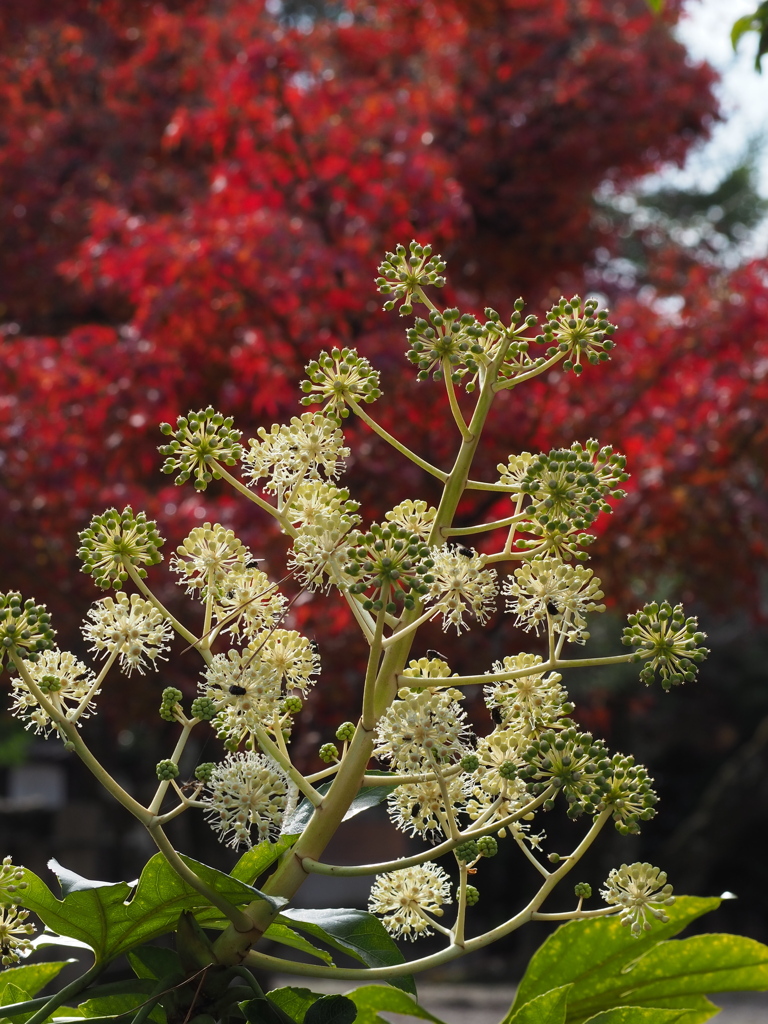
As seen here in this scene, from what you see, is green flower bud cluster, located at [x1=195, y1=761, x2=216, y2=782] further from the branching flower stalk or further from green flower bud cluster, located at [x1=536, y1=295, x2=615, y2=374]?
green flower bud cluster, located at [x1=536, y1=295, x2=615, y2=374]

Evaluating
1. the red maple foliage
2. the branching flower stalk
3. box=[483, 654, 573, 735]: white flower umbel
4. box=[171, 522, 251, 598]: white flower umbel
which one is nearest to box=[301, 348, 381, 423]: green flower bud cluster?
the branching flower stalk

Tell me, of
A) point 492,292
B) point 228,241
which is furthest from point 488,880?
point 228,241

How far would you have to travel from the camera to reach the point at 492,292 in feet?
15.6

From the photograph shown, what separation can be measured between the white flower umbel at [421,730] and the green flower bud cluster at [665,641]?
5.9 inches

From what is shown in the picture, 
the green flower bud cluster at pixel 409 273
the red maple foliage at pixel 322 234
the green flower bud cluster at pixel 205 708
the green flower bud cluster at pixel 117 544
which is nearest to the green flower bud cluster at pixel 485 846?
the green flower bud cluster at pixel 205 708

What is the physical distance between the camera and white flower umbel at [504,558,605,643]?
2.62 feet

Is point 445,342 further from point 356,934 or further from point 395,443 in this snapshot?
point 356,934

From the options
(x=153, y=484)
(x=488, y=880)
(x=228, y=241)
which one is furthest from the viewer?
(x=488, y=880)

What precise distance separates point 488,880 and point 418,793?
9.67m

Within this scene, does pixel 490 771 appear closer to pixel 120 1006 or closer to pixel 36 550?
pixel 120 1006

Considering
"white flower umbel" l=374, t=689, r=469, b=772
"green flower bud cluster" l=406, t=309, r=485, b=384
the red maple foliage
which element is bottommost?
"white flower umbel" l=374, t=689, r=469, b=772

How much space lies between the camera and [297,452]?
2.80ft

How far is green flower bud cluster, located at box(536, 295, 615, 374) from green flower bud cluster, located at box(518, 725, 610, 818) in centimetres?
30

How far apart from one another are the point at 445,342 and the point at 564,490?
161mm
